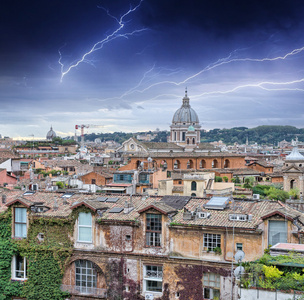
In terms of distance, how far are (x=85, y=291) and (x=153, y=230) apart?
4.61 metres

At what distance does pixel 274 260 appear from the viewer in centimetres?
1747

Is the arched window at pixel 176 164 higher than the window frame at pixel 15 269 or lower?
higher

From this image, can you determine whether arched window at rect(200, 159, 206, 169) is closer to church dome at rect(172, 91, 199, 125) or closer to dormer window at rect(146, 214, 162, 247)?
church dome at rect(172, 91, 199, 125)

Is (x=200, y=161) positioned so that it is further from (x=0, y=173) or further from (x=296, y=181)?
(x=0, y=173)

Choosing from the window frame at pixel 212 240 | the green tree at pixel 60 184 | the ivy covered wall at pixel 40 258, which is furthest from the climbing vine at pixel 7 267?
the green tree at pixel 60 184

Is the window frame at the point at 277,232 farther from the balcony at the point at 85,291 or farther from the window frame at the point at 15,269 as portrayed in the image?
the window frame at the point at 15,269

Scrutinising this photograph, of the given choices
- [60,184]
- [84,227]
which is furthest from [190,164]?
[84,227]

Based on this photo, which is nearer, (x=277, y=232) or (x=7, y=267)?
(x=277, y=232)

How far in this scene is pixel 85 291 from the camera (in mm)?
24203

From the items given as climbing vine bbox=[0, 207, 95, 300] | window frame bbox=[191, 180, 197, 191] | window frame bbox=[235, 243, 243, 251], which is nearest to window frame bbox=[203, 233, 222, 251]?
window frame bbox=[235, 243, 243, 251]

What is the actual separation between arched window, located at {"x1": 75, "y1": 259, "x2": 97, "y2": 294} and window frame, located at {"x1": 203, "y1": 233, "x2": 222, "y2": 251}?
5705 millimetres

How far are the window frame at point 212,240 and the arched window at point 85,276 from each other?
5705 millimetres

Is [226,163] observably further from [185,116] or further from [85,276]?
[85,276]

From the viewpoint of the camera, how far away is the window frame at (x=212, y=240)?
2219 cm
